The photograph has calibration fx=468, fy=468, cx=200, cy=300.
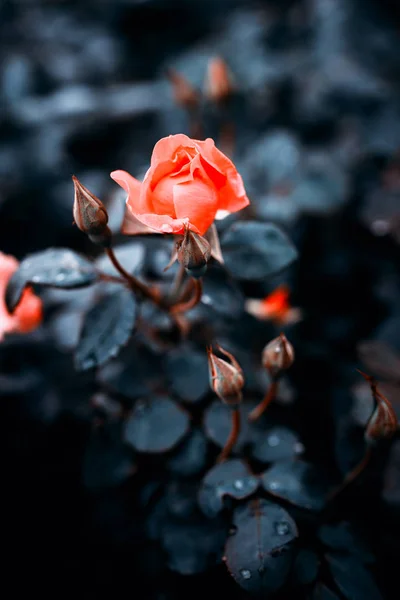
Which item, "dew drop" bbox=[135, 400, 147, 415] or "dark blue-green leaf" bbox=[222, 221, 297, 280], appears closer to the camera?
"dark blue-green leaf" bbox=[222, 221, 297, 280]

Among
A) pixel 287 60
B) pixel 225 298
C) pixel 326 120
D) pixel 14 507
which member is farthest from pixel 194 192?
pixel 287 60

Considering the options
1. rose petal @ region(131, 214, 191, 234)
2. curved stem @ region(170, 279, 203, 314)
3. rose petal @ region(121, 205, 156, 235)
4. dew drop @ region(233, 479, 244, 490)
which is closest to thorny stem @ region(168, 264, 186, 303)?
curved stem @ region(170, 279, 203, 314)

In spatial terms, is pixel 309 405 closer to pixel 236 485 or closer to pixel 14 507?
pixel 236 485

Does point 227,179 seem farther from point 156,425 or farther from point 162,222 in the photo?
point 156,425

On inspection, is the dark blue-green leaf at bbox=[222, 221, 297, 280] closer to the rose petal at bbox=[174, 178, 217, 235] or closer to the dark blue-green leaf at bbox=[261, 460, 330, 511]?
the rose petal at bbox=[174, 178, 217, 235]

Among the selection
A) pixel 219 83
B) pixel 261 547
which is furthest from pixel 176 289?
pixel 219 83
